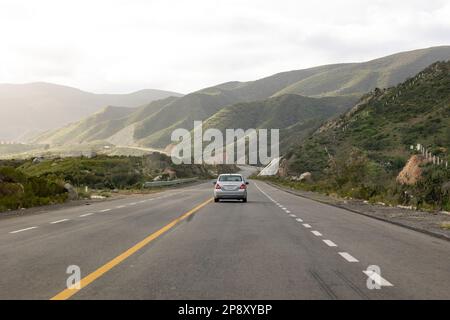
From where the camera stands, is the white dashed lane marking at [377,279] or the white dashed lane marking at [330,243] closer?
the white dashed lane marking at [377,279]

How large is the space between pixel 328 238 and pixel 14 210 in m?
15.2

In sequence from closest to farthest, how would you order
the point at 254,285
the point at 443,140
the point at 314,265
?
the point at 254,285 < the point at 314,265 < the point at 443,140

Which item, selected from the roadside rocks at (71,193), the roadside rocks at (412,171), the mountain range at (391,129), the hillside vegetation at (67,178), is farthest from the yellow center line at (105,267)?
the mountain range at (391,129)

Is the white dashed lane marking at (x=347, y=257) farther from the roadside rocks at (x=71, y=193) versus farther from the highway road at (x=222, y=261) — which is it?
the roadside rocks at (x=71, y=193)

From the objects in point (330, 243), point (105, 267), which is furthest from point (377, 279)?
point (330, 243)

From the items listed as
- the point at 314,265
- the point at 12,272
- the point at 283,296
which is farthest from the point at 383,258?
the point at 12,272

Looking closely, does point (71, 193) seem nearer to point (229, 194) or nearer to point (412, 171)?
point (229, 194)

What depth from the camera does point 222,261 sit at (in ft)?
32.3

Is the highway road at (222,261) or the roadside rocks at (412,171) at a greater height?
the roadside rocks at (412,171)

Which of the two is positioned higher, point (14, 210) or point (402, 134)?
point (402, 134)

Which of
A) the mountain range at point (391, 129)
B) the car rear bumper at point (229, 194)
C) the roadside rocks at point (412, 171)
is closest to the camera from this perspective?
the car rear bumper at point (229, 194)

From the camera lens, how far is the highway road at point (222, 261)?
291 inches
